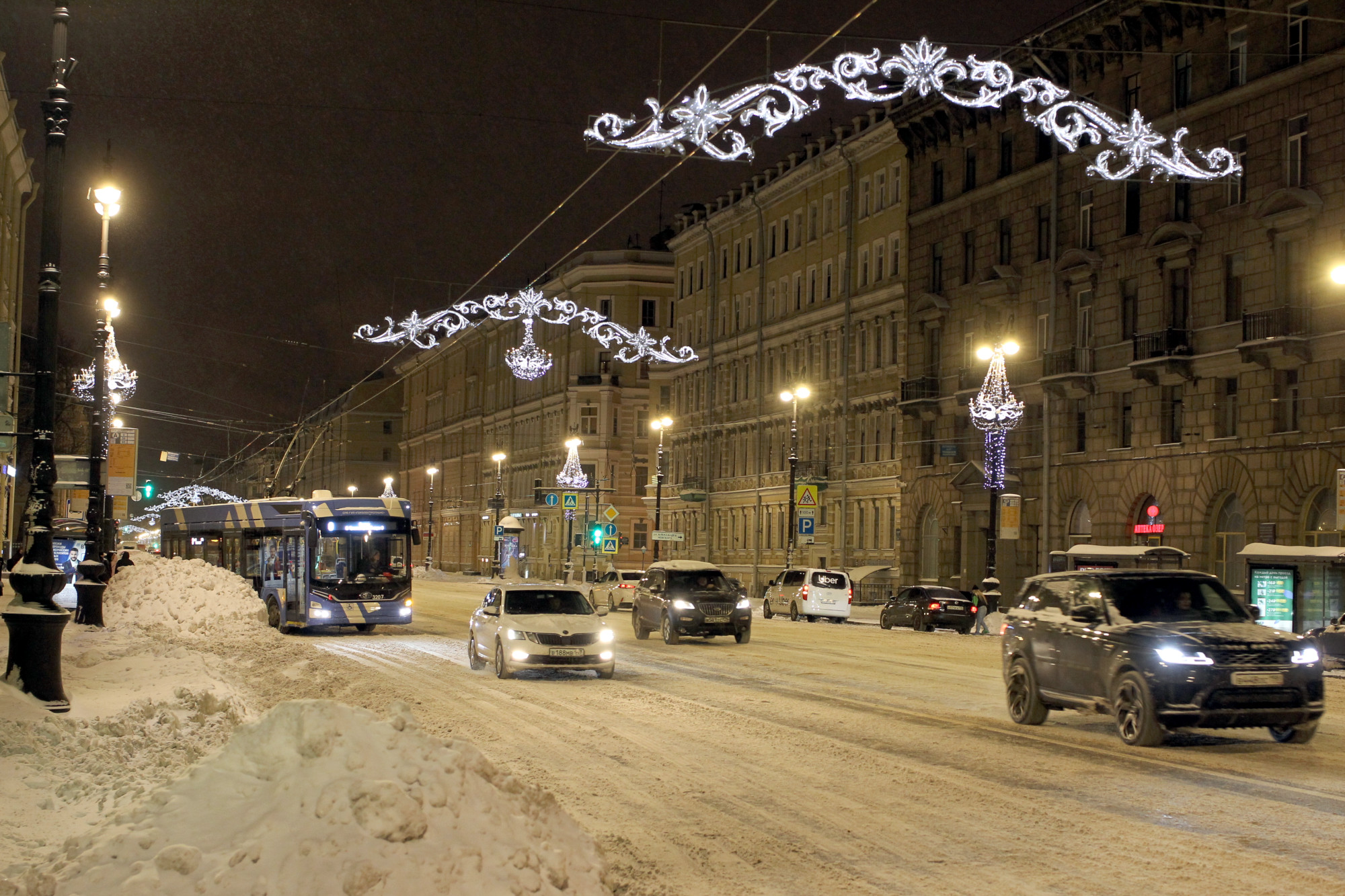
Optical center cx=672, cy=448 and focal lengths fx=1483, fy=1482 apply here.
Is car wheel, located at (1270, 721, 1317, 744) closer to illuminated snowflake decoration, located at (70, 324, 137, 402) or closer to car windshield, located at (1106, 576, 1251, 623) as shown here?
car windshield, located at (1106, 576, 1251, 623)

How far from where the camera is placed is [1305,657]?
13.5 metres

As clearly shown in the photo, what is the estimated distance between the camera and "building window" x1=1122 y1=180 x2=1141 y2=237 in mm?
44875

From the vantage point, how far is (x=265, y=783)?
24.8 feet

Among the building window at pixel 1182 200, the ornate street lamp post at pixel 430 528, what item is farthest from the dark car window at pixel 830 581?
the ornate street lamp post at pixel 430 528

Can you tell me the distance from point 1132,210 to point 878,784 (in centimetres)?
3719

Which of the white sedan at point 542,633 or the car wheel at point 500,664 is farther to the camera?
the car wheel at point 500,664

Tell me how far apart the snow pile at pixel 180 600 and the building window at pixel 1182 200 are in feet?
91.1

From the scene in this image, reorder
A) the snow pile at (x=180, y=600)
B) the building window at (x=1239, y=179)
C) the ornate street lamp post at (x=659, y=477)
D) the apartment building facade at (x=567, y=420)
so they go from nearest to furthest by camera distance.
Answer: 1. the snow pile at (x=180, y=600)
2. the building window at (x=1239, y=179)
3. the ornate street lamp post at (x=659, y=477)
4. the apartment building facade at (x=567, y=420)

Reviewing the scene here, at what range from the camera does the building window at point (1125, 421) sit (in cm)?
4509

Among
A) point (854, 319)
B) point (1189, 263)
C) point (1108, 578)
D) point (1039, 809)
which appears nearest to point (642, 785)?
point (1039, 809)

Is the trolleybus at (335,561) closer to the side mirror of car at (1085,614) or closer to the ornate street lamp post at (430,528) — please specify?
the side mirror of car at (1085,614)

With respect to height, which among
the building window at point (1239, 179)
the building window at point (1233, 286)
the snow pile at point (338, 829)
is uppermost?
the building window at point (1239, 179)

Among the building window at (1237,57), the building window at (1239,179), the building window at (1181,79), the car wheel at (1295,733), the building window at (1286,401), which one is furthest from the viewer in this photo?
the building window at (1181,79)

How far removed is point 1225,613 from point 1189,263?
29.9 m
